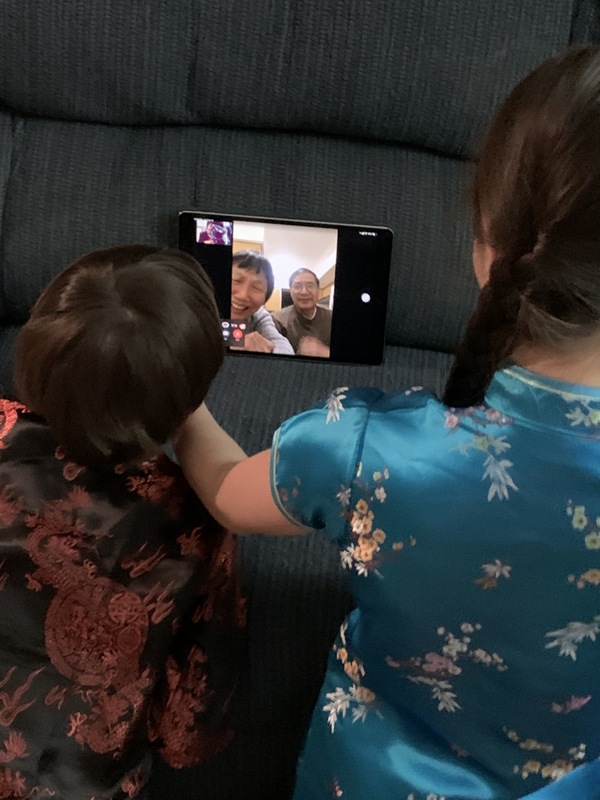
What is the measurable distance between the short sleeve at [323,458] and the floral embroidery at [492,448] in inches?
2.8

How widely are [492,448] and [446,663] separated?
0.18 metres

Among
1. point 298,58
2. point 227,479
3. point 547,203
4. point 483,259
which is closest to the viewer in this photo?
point 547,203

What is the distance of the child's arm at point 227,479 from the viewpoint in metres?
0.63

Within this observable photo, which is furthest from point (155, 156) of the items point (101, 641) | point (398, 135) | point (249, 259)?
point (101, 641)

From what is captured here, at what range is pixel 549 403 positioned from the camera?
511mm

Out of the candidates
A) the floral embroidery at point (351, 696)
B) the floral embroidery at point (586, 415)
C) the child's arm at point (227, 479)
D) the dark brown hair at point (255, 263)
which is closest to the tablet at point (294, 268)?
the dark brown hair at point (255, 263)

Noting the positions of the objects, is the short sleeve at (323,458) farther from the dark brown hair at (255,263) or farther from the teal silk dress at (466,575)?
the dark brown hair at (255,263)

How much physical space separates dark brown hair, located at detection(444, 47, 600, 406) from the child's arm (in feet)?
0.76

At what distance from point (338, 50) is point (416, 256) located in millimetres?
300

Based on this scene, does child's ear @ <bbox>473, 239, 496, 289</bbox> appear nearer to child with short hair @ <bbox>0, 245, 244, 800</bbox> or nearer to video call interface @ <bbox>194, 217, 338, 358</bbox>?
child with short hair @ <bbox>0, 245, 244, 800</bbox>

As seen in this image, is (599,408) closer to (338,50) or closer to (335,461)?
(335,461)

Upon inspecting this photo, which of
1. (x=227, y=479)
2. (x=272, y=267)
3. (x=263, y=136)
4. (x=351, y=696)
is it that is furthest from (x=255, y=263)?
(x=351, y=696)

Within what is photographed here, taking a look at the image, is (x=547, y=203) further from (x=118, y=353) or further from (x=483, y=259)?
(x=118, y=353)

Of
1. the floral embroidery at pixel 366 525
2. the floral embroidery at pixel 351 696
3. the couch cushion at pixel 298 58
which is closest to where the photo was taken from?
the floral embroidery at pixel 366 525
